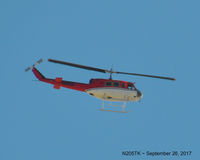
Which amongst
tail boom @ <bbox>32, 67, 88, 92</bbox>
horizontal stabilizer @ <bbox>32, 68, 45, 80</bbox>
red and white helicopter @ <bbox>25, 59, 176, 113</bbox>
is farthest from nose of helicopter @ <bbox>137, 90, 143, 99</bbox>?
horizontal stabilizer @ <bbox>32, 68, 45, 80</bbox>

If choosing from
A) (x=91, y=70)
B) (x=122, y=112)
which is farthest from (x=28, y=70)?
(x=122, y=112)

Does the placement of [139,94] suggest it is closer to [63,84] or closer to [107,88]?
[107,88]

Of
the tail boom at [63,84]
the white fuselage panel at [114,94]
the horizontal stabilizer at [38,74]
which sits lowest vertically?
the white fuselage panel at [114,94]

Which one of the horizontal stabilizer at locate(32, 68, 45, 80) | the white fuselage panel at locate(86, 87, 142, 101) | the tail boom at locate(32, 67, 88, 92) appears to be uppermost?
the horizontal stabilizer at locate(32, 68, 45, 80)

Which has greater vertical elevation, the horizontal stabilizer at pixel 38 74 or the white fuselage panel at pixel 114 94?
the horizontal stabilizer at pixel 38 74

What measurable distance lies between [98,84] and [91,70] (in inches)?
51.9

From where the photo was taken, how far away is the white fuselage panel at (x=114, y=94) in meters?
28.2

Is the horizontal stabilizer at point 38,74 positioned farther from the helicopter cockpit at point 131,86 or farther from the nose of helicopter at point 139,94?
the nose of helicopter at point 139,94

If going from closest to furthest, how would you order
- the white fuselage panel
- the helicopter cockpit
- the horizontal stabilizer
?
the white fuselage panel → the helicopter cockpit → the horizontal stabilizer

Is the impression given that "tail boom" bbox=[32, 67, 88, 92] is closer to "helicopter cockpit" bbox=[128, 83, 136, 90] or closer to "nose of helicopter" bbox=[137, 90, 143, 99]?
"helicopter cockpit" bbox=[128, 83, 136, 90]

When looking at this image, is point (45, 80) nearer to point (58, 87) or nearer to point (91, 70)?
point (58, 87)

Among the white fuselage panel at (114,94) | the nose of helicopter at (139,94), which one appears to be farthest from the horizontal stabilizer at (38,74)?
the nose of helicopter at (139,94)

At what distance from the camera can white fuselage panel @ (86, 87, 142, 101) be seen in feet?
92.6

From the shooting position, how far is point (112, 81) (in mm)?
28500
